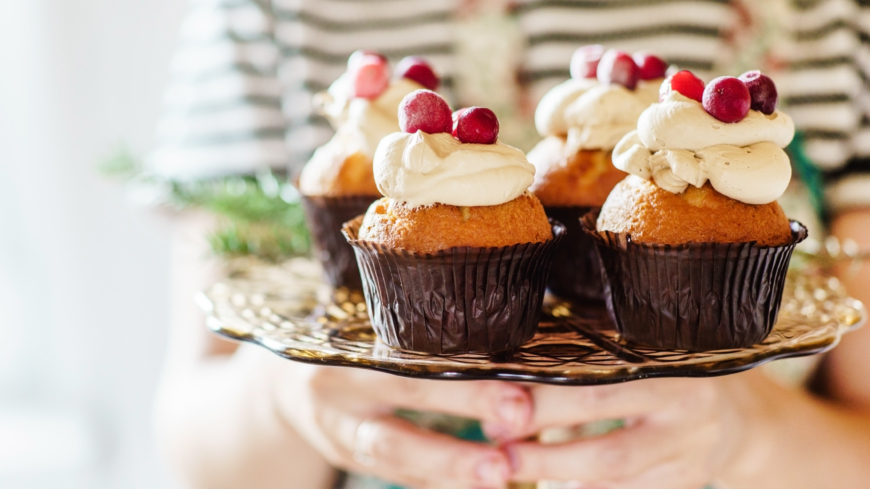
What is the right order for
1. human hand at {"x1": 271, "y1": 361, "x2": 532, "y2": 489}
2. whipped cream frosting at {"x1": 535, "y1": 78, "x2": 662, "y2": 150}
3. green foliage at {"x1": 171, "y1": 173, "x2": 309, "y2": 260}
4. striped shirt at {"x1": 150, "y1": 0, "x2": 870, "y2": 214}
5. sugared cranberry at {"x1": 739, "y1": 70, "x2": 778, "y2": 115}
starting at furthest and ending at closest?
striped shirt at {"x1": 150, "y1": 0, "x2": 870, "y2": 214}, green foliage at {"x1": 171, "y1": 173, "x2": 309, "y2": 260}, whipped cream frosting at {"x1": 535, "y1": 78, "x2": 662, "y2": 150}, human hand at {"x1": 271, "y1": 361, "x2": 532, "y2": 489}, sugared cranberry at {"x1": 739, "y1": 70, "x2": 778, "y2": 115}

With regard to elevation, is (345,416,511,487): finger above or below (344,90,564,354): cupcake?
below

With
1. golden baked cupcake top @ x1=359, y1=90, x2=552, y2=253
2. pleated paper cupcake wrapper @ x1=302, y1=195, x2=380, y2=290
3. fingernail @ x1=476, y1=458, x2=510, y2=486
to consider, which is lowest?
fingernail @ x1=476, y1=458, x2=510, y2=486

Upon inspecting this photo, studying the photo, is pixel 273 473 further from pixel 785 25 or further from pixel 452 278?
pixel 785 25

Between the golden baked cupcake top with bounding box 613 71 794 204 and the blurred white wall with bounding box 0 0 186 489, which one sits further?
the blurred white wall with bounding box 0 0 186 489

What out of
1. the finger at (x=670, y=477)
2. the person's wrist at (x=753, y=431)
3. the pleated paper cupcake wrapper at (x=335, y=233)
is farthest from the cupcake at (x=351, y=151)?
the person's wrist at (x=753, y=431)

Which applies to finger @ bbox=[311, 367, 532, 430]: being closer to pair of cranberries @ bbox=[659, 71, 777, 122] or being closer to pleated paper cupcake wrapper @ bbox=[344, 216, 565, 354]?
pleated paper cupcake wrapper @ bbox=[344, 216, 565, 354]

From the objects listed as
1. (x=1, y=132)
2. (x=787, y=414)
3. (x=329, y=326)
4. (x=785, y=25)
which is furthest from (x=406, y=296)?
(x=1, y=132)

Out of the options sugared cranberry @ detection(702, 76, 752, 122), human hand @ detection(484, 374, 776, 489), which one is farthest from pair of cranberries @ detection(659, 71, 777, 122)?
human hand @ detection(484, 374, 776, 489)
